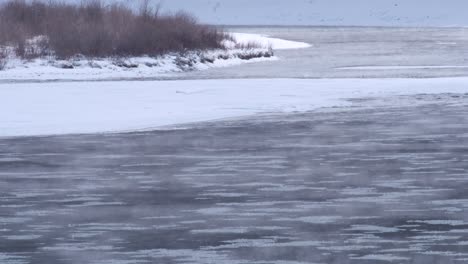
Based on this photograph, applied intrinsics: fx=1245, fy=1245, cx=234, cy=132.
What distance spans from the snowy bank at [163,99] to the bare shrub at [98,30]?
9.72 metres

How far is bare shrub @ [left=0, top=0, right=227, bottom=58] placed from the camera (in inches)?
1567

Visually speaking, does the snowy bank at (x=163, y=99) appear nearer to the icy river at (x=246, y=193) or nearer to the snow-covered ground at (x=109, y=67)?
the icy river at (x=246, y=193)

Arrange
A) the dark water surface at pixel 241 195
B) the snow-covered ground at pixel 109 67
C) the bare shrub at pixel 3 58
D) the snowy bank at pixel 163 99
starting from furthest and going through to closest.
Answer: the bare shrub at pixel 3 58
the snow-covered ground at pixel 109 67
the snowy bank at pixel 163 99
the dark water surface at pixel 241 195

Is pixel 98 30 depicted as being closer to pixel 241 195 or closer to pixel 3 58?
pixel 3 58

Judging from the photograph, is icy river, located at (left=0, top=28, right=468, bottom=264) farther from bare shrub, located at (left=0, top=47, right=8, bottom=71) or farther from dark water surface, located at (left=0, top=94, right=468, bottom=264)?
bare shrub, located at (left=0, top=47, right=8, bottom=71)

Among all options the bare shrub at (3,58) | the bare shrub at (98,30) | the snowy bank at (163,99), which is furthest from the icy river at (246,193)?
the bare shrub at (98,30)

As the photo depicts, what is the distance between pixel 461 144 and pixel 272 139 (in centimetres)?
255

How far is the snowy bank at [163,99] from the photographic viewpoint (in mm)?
19500

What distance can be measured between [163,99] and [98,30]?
17688mm

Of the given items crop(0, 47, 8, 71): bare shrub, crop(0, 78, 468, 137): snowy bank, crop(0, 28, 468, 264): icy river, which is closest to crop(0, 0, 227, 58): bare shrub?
crop(0, 47, 8, 71): bare shrub

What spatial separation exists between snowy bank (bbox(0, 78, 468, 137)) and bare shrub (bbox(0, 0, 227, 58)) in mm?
9717

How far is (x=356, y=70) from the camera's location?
38.3 m

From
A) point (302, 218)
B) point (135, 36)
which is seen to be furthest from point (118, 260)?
point (135, 36)

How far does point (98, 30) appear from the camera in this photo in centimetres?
4153
